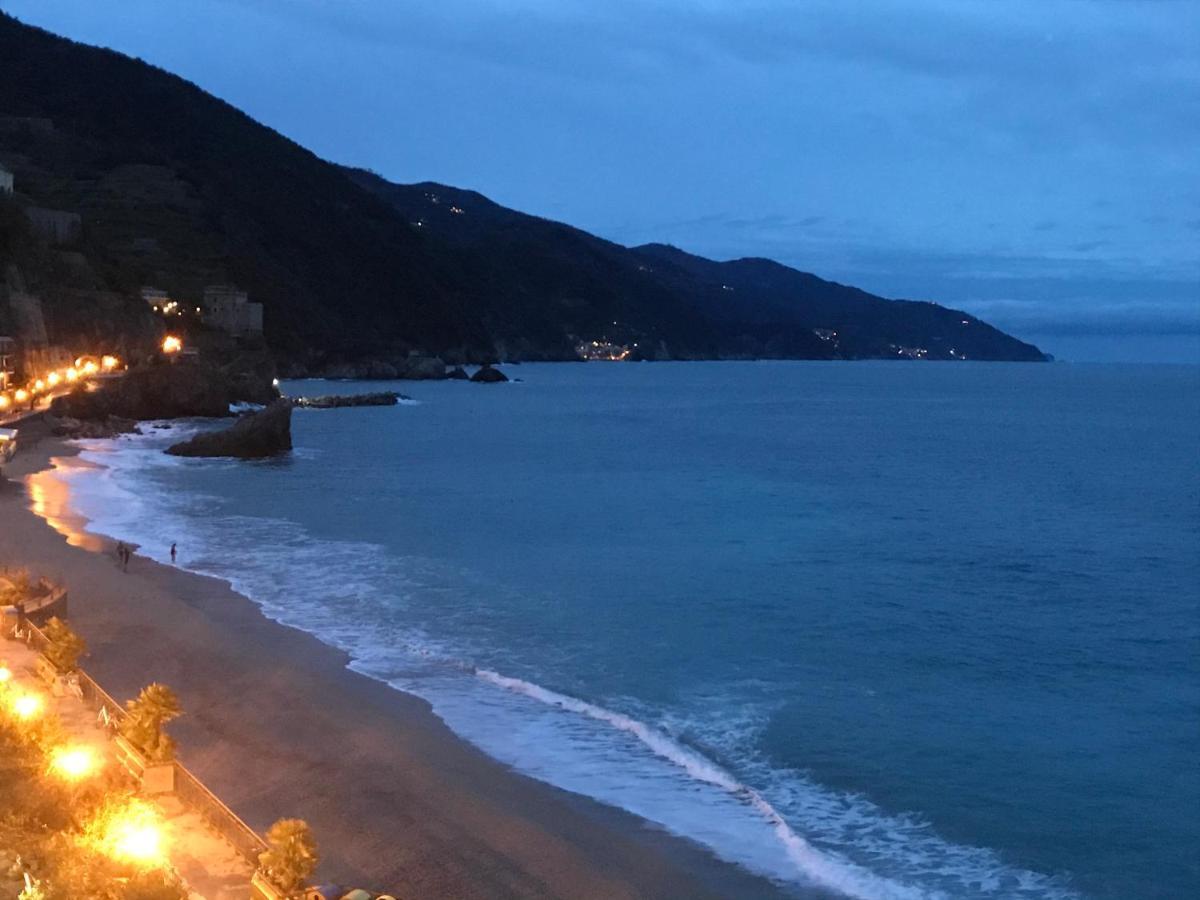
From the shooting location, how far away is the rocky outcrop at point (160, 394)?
62344 millimetres

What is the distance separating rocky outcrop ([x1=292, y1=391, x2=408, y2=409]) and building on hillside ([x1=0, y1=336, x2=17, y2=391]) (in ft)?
86.5

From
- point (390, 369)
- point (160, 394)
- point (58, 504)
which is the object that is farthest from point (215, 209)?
point (58, 504)

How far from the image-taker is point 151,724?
11.2 m

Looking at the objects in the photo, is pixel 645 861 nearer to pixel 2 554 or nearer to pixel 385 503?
pixel 2 554

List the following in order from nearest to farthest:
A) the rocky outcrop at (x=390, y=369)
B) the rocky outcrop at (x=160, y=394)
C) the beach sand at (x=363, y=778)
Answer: the beach sand at (x=363, y=778)
the rocky outcrop at (x=160, y=394)
the rocky outcrop at (x=390, y=369)

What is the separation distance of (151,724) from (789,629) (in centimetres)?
1443

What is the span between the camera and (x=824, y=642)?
22.0m

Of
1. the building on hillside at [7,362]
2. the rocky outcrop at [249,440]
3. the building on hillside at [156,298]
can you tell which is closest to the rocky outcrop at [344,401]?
the building on hillside at [156,298]

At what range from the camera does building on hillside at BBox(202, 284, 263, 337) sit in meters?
107

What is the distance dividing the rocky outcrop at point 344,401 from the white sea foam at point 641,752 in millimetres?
63647

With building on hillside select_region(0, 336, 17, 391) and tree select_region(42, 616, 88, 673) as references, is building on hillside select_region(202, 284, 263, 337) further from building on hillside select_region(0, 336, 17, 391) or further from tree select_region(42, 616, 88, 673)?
tree select_region(42, 616, 88, 673)

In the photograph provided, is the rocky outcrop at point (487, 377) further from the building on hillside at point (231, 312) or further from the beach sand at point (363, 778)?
the beach sand at point (363, 778)

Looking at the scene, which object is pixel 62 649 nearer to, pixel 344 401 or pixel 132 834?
pixel 132 834

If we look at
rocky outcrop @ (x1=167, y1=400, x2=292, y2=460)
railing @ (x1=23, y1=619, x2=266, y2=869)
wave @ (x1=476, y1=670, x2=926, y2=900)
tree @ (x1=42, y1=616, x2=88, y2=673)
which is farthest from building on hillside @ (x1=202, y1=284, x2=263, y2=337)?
railing @ (x1=23, y1=619, x2=266, y2=869)
